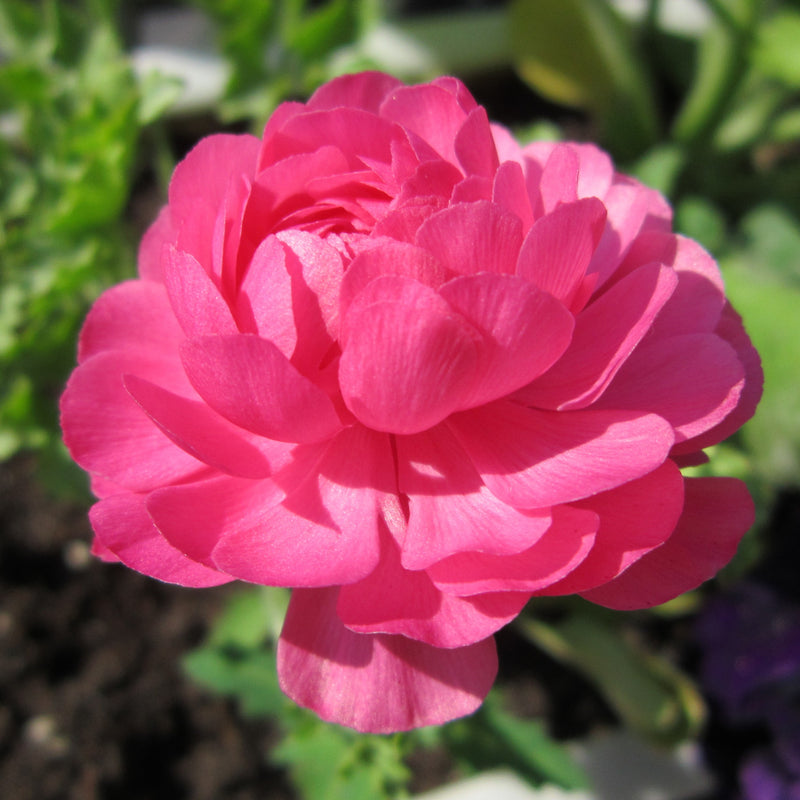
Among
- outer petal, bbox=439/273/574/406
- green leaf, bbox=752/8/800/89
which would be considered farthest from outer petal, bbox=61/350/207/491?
green leaf, bbox=752/8/800/89

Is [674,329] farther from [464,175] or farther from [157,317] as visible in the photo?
[157,317]

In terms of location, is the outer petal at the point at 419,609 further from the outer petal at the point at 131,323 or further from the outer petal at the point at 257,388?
the outer petal at the point at 131,323

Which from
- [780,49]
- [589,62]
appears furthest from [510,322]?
[589,62]

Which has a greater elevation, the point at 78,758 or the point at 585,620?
the point at 585,620

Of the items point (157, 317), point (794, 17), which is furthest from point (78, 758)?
point (794, 17)

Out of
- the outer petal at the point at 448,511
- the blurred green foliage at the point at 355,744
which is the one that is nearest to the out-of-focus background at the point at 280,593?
the blurred green foliage at the point at 355,744

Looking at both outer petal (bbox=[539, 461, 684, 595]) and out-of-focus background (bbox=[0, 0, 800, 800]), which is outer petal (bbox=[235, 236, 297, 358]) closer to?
outer petal (bbox=[539, 461, 684, 595])
